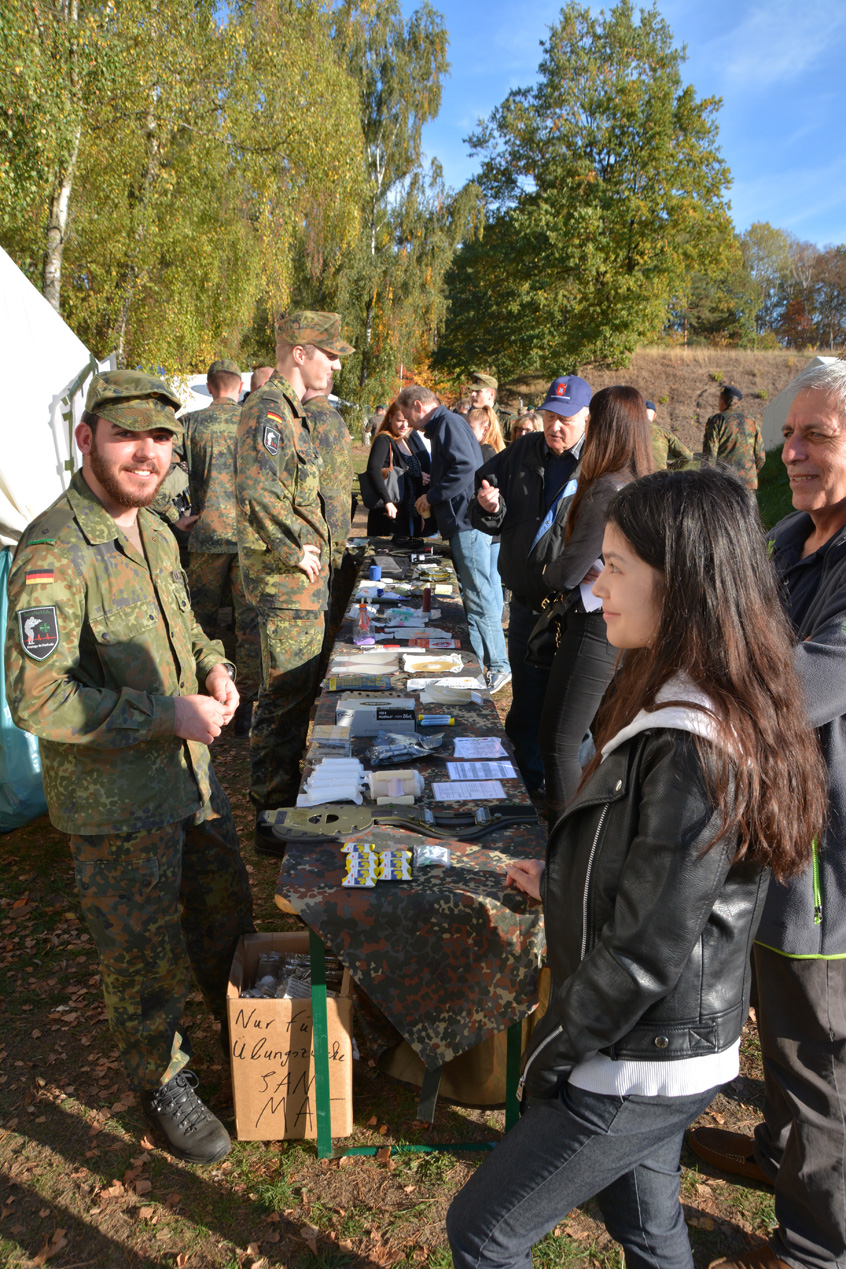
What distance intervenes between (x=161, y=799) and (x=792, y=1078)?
170 centimetres

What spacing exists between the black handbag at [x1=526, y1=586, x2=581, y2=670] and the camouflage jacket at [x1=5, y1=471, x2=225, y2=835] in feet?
5.10

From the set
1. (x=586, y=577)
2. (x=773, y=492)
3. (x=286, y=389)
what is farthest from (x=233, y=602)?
(x=773, y=492)

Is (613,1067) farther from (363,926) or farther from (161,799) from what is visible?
(161,799)

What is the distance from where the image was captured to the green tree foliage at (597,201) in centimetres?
2622

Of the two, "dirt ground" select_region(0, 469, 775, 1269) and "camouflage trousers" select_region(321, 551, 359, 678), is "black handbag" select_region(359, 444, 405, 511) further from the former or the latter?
"dirt ground" select_region(0, 469, 775, 1269)

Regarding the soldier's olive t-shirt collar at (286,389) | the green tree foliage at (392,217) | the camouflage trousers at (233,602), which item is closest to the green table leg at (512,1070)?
the soldier's olive t-shirt collar at (286,389)

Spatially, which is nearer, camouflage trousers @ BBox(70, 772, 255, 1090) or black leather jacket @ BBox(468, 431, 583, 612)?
camouflage trousers @ BBox(70, 772, 255, 1090)

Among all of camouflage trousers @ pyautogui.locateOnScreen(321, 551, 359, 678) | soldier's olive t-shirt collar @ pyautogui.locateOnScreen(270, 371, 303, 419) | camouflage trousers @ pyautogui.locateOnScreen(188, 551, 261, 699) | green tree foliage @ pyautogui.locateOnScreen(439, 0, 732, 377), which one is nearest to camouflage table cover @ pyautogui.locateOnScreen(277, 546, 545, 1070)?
soldier's olive t-shirt collar @ pyautogui.locateOnScreen(270, 371, 303, 419)

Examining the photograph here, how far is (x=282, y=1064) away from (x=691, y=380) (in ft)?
101

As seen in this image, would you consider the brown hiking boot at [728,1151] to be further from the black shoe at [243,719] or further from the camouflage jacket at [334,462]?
the black shoe at [243,719]

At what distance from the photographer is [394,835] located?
233 centimetres

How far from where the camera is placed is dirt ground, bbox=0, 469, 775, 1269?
80.3 inches

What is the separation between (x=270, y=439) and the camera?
12.1 ft

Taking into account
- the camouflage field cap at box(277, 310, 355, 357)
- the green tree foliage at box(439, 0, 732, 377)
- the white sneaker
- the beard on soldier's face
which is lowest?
the white sneaker
